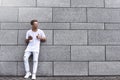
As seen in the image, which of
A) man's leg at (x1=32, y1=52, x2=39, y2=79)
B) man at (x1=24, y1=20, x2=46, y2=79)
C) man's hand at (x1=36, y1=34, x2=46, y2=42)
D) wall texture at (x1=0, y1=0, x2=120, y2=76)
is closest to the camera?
man's leg at (x1=32, y1=52, x2=39, y2=79)

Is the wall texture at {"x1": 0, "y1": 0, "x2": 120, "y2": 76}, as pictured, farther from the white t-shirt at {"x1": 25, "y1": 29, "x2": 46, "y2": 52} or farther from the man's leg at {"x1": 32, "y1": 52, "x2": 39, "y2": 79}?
the man's leg at {"x1": 32, "y1": 52, "x2": 39, "y2": 79}

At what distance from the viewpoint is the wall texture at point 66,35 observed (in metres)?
10.9

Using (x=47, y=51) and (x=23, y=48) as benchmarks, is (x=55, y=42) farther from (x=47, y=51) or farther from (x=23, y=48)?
(x=23, y=48)

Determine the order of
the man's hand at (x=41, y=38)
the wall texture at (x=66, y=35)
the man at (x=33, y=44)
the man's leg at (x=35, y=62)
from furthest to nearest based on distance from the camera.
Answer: the wall texture at (x=66, y=35) < the man's hand at (x=41, y=38) < the man at (x=33, y=44) < the man's leg at (x=35, y=62)

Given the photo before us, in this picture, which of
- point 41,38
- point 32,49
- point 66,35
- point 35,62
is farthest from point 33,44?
point 66,35

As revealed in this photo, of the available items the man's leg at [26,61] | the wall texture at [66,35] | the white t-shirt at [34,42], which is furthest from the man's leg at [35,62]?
the wall texture at [66,35]

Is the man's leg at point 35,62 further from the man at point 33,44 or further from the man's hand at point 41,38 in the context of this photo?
the man's hand at point 41,38

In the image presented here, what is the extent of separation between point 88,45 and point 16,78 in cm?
292

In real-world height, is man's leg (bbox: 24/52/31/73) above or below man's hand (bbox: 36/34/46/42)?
below

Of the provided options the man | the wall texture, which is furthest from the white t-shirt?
the wall texture

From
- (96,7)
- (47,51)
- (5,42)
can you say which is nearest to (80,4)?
(96,7)

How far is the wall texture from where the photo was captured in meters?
10.9

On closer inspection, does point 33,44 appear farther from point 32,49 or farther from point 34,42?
point 32,49

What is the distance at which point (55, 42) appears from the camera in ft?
35.7
